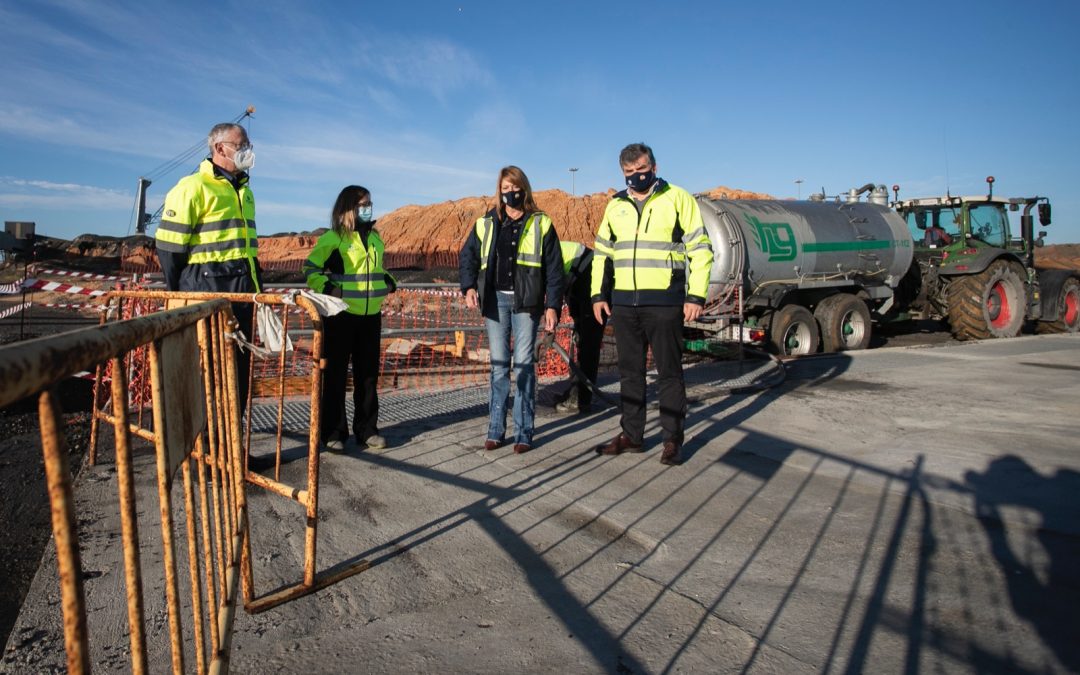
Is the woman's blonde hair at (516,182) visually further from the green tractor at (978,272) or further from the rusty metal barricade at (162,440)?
the green tractor at (978,272)

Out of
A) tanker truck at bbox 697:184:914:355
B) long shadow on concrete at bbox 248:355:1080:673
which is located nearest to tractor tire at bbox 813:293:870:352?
tanker truck at bbox 697:184:914:355

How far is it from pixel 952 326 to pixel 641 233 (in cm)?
1077

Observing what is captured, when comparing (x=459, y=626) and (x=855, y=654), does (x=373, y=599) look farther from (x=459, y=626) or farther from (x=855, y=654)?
(x=855, y=654)

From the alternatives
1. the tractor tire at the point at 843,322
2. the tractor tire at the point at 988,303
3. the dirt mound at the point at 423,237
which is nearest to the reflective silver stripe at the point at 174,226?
the tractor tire at the point at 843,322

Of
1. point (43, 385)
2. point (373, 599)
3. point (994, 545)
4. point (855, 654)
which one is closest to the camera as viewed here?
point (43, 385)

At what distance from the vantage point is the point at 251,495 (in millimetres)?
4082

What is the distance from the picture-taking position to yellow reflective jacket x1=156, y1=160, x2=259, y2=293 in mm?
4207

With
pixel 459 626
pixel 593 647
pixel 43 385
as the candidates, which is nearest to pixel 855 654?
pixel 593 647

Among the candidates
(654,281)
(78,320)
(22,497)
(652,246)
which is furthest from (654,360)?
(78,320)

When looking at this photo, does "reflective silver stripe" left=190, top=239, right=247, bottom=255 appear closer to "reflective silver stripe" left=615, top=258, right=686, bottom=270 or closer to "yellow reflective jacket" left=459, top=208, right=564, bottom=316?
"yellow reflective jacket" left=459, top=208, right=564, bottom=316

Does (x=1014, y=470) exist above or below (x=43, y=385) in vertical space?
below

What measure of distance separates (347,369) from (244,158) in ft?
5.20

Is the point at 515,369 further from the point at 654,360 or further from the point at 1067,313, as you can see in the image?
the point at 1067,313

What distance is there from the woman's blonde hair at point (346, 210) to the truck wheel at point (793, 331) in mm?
7496
